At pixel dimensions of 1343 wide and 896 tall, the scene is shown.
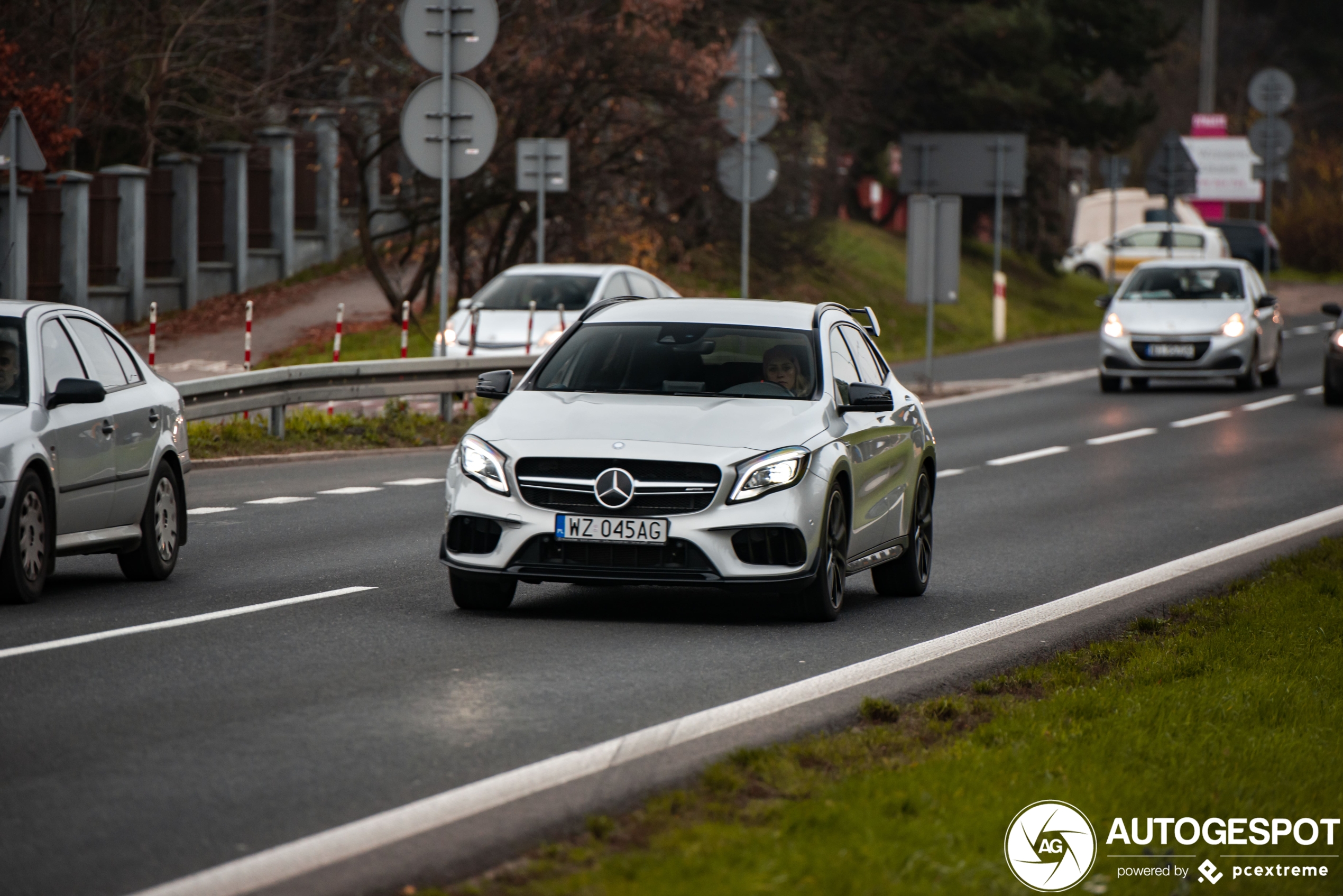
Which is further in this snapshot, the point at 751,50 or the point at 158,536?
the point at 751,50

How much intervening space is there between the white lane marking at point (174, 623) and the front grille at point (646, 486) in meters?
1.61

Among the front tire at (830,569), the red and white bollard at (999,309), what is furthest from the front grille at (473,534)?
the red and white bollard at (999,309)

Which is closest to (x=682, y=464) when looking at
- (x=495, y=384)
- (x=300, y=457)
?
(x=495, y=384)

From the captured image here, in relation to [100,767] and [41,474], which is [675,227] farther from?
[100,767]

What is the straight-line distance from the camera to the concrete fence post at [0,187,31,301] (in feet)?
82.0

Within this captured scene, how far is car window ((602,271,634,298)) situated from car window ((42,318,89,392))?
1605 cm

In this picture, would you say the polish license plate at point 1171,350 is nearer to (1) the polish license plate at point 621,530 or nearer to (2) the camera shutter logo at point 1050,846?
(1) the polish license plate at point 621,530

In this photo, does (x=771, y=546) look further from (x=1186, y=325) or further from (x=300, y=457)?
(x=1186, y=325)

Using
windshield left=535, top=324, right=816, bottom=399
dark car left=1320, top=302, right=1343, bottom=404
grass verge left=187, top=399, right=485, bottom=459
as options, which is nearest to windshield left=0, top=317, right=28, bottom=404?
windshield left=535, top=324, right=816, bottom=399

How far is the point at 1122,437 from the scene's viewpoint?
957 inches

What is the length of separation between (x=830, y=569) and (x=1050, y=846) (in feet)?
15.2

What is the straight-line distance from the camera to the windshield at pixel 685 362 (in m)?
11.0

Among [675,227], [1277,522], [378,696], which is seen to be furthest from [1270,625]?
[675,227]

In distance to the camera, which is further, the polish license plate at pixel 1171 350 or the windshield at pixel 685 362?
the polish license plate at pixel 1171 350
